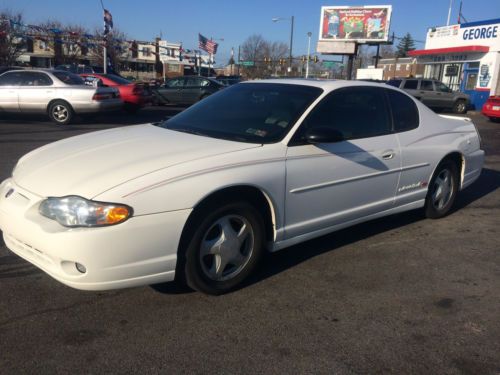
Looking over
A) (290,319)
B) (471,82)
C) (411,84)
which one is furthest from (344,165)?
(471,82)

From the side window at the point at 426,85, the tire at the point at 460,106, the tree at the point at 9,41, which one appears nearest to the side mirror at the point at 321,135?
the side window at the point at 426,85

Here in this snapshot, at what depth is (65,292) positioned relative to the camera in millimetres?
3213

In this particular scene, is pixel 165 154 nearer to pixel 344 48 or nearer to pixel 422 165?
pixel 422 165

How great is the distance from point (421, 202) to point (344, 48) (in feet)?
119

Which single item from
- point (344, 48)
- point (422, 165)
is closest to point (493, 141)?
point (422, 165)

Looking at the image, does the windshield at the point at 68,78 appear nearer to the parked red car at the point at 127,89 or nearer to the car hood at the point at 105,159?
the parked red car at the point at 127,89

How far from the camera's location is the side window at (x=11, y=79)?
11844 mm

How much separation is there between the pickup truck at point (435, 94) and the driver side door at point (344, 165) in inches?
775

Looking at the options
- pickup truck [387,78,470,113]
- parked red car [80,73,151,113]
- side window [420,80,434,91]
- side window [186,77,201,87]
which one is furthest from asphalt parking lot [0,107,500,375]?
side window [420,80,434,91]

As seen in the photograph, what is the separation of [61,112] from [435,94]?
17.9 meters

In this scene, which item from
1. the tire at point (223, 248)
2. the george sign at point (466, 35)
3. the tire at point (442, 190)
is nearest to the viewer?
the tire at point (223, 248)

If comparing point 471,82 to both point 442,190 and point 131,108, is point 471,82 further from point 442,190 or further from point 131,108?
point 442,190

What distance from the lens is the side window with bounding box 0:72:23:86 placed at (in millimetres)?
11844

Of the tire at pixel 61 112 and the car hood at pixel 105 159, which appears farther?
the tire at pixel 61 112
